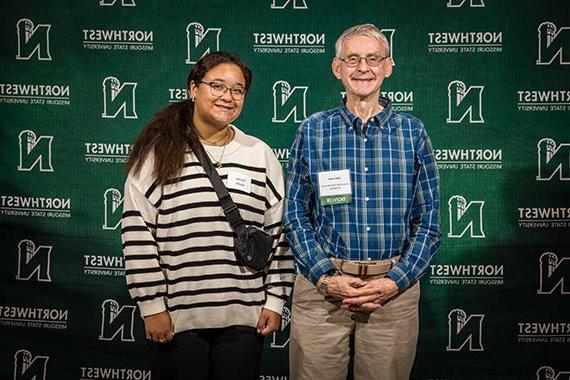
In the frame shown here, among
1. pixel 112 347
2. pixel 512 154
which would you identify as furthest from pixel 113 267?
pixel 512 154

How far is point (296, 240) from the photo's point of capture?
2258mm

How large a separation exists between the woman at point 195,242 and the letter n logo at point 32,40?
145cm

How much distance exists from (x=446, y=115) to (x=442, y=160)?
23 centimetres

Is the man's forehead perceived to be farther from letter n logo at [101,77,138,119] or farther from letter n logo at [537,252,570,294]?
letter n logo at [537,252,570,294]

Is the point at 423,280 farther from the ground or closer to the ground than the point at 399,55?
closer to the ground

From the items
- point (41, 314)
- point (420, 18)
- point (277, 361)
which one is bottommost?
point (277, 361)

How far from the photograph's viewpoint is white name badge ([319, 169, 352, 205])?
2.25 m

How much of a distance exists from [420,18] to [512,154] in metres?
0.83

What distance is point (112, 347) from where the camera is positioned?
3.42 metres

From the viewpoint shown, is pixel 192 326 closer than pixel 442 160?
Yes

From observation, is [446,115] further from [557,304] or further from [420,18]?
[557,304]

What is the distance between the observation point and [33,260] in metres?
3.41

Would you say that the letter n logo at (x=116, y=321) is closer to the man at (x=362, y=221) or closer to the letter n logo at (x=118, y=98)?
the letter n logo at (x=118, y=98)

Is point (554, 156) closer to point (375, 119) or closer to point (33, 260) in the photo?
point (375, 119)
